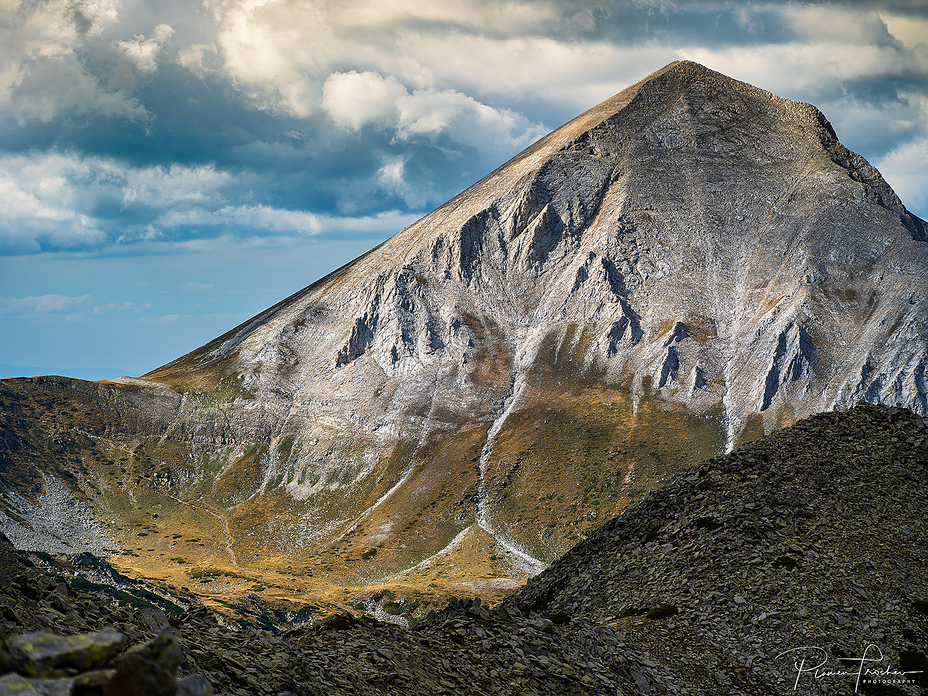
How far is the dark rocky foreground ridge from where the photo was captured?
22.8 m

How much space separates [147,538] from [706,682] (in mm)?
195404

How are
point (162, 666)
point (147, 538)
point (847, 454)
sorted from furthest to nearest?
point (147, 538) → point (847, 454) → point (162, 666)

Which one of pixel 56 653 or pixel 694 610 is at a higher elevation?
pixel 56 653

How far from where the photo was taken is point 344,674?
23.1m

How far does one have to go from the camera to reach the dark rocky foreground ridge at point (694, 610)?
22828 millimetres

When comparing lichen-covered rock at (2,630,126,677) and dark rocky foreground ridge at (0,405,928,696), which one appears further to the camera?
dark rocky foreground ridge at (0,405,928,696)

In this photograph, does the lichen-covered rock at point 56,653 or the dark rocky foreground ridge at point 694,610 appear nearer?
the lichen-covered rock at point 56,653

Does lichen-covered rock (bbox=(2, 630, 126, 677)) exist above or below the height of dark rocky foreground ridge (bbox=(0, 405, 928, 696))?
above

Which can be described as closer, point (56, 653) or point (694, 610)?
point (56, 653)

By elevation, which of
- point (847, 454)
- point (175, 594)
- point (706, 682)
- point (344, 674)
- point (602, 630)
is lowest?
point (175, 594)

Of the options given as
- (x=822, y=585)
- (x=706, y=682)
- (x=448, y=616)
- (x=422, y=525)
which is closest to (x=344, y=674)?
(x=448, y=616)

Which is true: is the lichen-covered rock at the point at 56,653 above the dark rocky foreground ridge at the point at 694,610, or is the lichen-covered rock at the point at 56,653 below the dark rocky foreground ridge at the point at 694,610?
above

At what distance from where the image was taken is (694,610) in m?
36.0

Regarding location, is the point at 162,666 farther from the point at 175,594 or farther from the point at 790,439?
the point at 175,594
